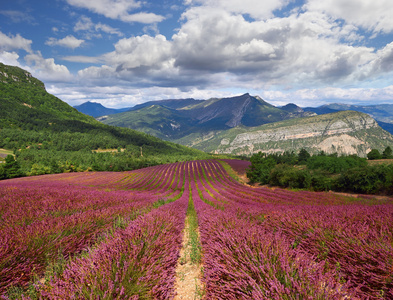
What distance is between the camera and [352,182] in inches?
1069

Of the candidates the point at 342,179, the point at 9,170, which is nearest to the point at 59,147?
the point at 9,170

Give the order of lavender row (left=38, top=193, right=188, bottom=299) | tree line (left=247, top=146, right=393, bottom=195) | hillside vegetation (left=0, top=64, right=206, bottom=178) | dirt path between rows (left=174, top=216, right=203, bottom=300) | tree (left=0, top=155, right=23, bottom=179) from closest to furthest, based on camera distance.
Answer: lavender row (left=38, top=193, right=188, bottom=299)
dirt path between rows (left=174, top=216, right=203, bottom=300)
tree line (left=247, top=146, right=393, bottom=195)
tree (left=0, top=155, right=23, bottom=179)
hillside vegetation (left=0, top=64, right=206, bottom=178)

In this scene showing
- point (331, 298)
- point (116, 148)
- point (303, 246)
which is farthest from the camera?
point (116, 148)

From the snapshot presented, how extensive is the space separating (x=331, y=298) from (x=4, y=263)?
5.62 metres

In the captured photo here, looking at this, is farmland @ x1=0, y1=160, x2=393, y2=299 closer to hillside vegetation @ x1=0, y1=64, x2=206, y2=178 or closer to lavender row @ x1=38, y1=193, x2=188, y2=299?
lavender row @ x1=38, y1=193, x2=188, y2=299

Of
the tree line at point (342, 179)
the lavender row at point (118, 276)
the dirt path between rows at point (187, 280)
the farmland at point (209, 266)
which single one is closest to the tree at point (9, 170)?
the farmland at point (209, 266)

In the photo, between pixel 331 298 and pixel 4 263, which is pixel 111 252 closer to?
pixel 4 263

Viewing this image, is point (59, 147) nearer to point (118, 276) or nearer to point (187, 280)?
point (187, 280)

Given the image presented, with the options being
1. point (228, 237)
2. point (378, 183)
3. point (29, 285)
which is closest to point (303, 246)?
point (228, 237)

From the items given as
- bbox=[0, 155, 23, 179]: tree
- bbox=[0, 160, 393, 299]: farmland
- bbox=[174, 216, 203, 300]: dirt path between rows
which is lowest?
bbox=[0, 155, 23, 179]: tree

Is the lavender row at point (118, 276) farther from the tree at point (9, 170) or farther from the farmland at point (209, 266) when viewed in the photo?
the tree at point (9, 170)

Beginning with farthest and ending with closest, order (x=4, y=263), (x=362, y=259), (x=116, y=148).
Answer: (x=116, y=148), (x=362, y=259), (x=4, y=263)

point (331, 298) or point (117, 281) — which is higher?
point (331, 298)

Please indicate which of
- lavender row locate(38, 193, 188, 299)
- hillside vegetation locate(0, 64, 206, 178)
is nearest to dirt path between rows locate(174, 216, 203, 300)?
lavender row locate(38, 193, 188, 299)
